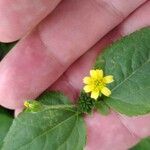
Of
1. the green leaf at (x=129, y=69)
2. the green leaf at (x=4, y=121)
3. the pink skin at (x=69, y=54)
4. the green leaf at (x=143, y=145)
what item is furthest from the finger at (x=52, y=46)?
the green leaf at (x=143, y=145)

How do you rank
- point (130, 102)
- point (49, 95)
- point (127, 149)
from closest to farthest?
point (130, 102), point (49, 95), point (127, 149)

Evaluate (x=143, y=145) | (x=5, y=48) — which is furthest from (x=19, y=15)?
(x=143, y=145)

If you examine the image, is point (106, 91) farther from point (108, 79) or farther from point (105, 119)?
point (105, 119)

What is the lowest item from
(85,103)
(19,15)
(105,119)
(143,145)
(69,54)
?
(143,145)

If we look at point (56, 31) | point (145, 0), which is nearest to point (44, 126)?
point (56, 31)

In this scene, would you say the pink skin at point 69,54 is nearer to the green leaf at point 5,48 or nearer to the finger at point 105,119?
the finger at point 105,119

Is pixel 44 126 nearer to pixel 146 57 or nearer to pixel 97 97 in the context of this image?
pixel 97 97

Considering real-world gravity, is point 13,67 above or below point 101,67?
above
